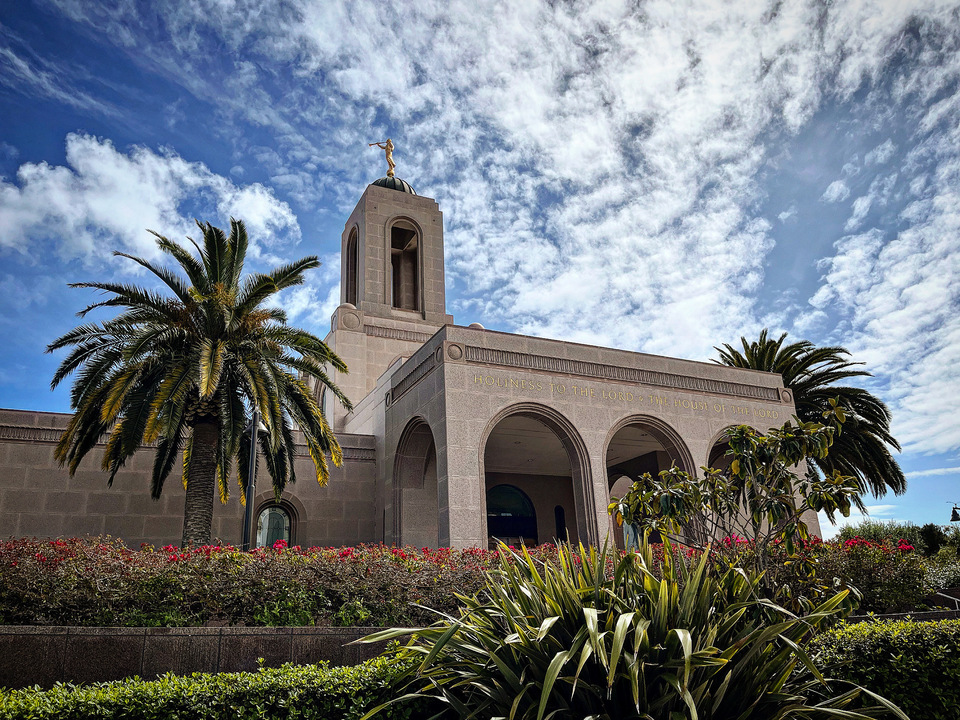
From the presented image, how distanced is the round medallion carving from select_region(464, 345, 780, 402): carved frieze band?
362 inches

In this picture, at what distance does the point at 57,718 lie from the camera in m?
5.53

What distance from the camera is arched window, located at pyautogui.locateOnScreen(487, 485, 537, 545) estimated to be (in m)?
23.5

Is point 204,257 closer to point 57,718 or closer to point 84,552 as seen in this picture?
point 84,552

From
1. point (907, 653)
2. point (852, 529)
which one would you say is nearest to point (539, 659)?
point (907, 653)

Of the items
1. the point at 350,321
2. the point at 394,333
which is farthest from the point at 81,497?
the point at 394,333

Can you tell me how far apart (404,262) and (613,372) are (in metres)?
13.5

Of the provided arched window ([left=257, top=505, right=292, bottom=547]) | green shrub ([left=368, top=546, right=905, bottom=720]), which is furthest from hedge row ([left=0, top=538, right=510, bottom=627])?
arched window ([left=257, top=505, right=292, bottom=547])

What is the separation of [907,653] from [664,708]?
2925 millimetres

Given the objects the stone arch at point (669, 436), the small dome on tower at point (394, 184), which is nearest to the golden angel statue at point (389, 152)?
the small dome on tower at point (394, 184)

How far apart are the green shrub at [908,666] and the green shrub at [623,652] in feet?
2.50

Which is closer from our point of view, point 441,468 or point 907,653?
point 907,653

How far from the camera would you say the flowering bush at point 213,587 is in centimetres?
851

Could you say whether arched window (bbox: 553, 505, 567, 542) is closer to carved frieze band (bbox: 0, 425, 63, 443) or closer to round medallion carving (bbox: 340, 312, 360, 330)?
round medallion carving (bbox: 340, 312, 360, 330)

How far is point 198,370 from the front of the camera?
1418 centimetres
